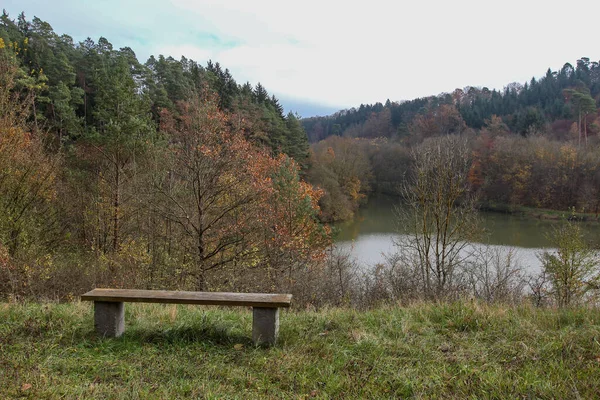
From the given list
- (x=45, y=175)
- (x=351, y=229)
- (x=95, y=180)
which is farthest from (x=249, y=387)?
(x=351, y=229)

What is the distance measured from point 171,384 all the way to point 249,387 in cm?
56

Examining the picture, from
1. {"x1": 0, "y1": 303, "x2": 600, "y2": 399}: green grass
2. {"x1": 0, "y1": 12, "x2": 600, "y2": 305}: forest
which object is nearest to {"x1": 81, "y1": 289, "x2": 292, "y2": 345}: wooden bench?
{"x1": 0, "y1": 303, "x2": 600, "y2": 399}: green grass

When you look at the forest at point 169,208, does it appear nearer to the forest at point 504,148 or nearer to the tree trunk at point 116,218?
the tree trunk at point 116,218

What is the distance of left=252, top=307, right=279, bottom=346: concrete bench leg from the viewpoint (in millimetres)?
3602

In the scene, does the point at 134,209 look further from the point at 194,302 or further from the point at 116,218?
the point at 194,302

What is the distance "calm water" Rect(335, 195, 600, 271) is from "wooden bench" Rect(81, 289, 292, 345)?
49.5ft

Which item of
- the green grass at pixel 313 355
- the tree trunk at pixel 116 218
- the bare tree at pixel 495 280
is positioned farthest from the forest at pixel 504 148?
the green grass at pixel 313 355

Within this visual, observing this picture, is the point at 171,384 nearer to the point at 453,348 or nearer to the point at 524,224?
the point at 453,348

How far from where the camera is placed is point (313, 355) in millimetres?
3338

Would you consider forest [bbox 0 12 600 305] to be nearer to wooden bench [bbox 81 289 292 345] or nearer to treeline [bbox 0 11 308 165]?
treeline [bbox 0 11 308 165]

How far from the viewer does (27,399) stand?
8.23 ft

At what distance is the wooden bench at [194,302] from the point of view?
3607mm

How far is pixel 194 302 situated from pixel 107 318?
33.6 inches

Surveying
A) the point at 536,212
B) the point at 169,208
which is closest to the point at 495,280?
the point at 169,208
